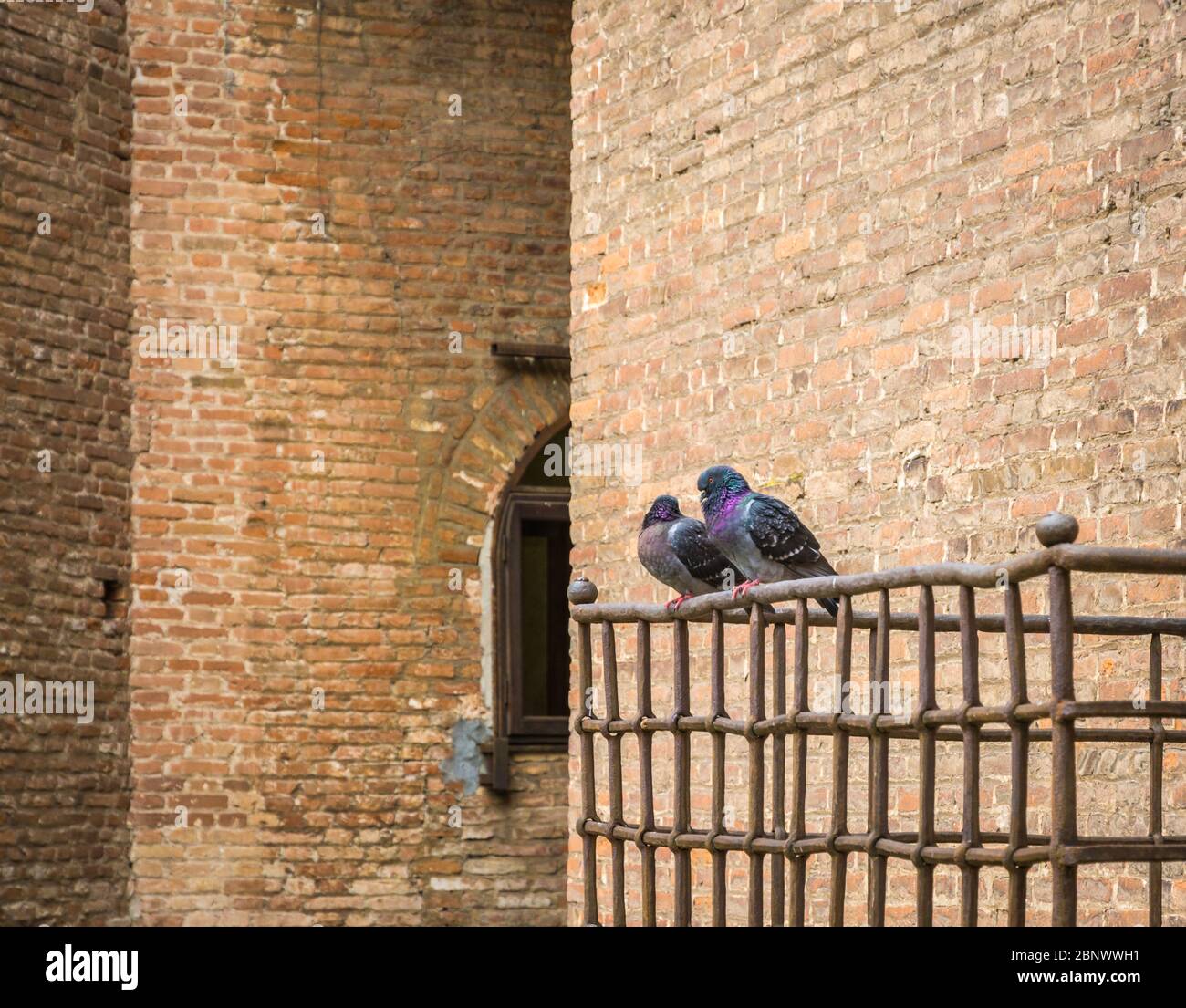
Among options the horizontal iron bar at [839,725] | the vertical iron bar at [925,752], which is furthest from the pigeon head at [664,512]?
the vertical iron bar at [925,752]

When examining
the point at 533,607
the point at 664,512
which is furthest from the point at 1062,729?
the point at 533,607

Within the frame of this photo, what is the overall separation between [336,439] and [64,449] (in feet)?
4.54

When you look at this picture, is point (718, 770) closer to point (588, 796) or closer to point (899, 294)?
point (588, 796)

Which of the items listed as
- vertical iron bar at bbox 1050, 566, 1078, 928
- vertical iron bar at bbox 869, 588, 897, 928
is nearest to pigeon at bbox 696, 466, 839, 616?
vertical iron bar at bbox 869, 588, 897, 928

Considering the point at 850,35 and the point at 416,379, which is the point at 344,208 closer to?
the point at 416,379

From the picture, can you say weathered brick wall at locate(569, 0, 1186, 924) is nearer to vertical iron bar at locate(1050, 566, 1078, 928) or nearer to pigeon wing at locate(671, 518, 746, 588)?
pigeon wing at locate(671, 518, 746, 588)

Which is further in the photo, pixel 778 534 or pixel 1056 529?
pixel 778 534

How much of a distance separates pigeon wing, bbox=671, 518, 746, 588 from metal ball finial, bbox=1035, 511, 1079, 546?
213 centimetres

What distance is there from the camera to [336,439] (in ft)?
32.4

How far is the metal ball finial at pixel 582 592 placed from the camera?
4.64 m

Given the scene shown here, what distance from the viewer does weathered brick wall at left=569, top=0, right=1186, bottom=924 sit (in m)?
5.06

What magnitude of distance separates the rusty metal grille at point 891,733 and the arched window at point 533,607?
5184 mm

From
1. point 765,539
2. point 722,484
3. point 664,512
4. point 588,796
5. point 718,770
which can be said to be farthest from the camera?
point 664,512

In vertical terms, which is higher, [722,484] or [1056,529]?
[722,484]
